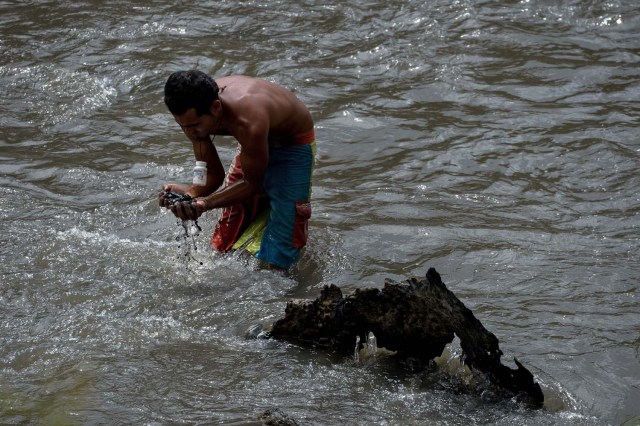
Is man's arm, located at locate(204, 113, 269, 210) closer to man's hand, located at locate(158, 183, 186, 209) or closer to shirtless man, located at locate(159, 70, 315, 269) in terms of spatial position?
shirtless man, located at locate(159, 70, 315, 269)

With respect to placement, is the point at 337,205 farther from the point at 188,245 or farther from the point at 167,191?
the point at 167,191

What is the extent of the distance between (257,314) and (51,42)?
5.68 m

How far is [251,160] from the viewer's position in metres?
5.31

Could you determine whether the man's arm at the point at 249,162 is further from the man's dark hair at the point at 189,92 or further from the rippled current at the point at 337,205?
the rippled current at the point at 337,205

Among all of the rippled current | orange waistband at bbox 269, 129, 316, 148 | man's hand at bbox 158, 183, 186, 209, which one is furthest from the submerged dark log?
orange waistband at bbox 269, 129, 316, 148

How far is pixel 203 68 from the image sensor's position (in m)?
9.34

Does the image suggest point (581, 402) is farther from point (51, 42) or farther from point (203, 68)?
point (51, 42)

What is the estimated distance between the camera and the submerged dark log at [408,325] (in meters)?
4.31

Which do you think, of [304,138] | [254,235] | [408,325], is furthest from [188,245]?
[408,325]

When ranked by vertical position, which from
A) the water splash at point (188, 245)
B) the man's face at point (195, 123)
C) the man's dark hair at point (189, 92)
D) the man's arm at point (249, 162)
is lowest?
the water splash at point (188, 245)

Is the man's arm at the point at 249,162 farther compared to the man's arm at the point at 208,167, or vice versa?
the man's arm at the point at 208,167

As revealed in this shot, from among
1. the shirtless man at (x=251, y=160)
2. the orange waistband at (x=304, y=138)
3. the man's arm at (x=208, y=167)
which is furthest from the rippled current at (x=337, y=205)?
the orange waistband at (x=304, y=138)

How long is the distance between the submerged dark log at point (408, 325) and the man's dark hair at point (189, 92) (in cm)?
122

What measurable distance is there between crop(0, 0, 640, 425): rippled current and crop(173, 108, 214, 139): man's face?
94 cm
